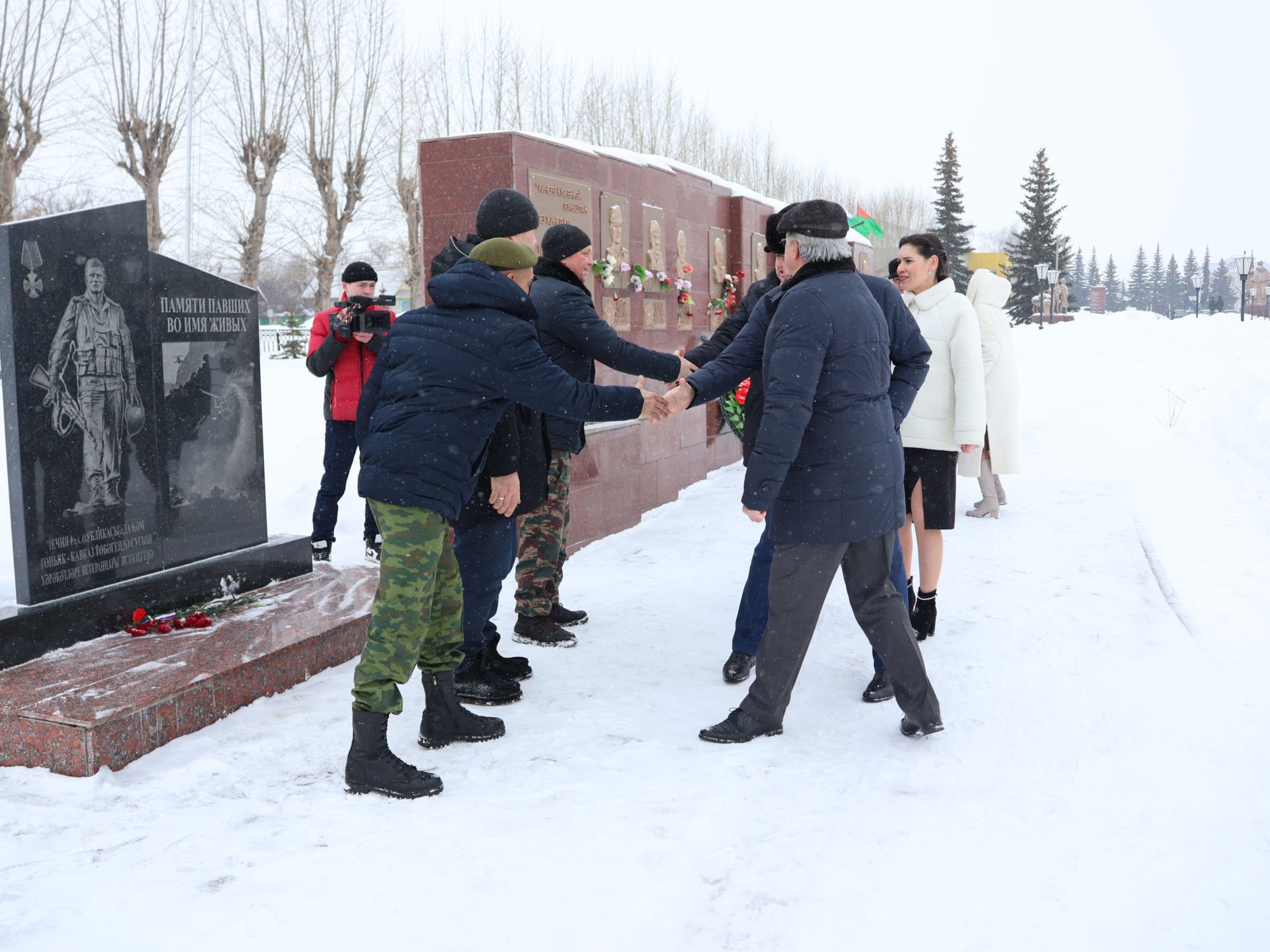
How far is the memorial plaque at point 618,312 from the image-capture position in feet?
26.4

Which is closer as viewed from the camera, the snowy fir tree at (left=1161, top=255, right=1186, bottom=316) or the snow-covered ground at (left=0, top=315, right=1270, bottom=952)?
the snow-covered ground at (left=0, top=315, right=1270, bottom=952)

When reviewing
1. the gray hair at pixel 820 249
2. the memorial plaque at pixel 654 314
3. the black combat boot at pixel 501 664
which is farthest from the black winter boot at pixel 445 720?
the memorial plaque at pixel 654 314

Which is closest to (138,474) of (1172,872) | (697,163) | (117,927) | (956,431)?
(117,927)

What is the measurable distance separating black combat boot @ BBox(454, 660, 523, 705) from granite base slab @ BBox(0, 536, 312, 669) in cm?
144

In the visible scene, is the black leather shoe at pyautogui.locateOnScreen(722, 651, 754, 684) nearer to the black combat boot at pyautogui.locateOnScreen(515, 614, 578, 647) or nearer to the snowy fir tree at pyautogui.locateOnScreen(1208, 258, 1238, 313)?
the black combat boot at pyautogui.locateOnScreen(515, 614, 578, 647)

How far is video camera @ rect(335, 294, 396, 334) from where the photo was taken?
575cm

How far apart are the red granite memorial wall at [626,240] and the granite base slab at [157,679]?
2307 millimetres

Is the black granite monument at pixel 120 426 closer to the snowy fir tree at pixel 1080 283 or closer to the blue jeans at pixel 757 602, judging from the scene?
the blue jeans at pixel 757 602

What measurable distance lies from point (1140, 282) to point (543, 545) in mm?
135535

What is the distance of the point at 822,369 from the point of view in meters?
3.48

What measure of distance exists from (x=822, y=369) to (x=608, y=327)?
1.18 m

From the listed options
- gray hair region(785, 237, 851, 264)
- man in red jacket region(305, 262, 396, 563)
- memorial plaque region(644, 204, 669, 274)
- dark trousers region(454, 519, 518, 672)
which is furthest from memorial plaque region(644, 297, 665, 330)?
gray hair region(785, 237, 851, 264)

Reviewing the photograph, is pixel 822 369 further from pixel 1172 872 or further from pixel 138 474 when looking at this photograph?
pixel 138 474

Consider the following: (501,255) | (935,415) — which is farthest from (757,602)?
(501,255)
